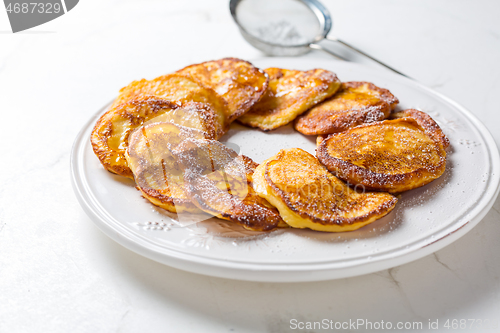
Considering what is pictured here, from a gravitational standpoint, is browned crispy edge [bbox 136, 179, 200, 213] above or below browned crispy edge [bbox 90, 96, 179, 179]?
below

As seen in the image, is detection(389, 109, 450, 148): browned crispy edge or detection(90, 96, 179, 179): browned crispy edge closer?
detection(90, 96, 179, 179): browned crispy edge

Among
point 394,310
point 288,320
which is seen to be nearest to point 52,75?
point 288,320

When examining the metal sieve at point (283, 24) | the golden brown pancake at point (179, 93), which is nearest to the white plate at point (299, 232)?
the golden brown pancake at point (179, 93)

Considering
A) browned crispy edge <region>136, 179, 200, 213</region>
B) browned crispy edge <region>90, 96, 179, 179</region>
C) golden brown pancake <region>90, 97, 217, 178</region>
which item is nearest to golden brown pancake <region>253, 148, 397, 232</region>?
browned crispy edge <region>136, 179, 200, 213</region>

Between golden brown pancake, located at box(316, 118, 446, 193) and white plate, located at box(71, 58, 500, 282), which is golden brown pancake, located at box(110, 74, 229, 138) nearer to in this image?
white plate, located at box(71, 58, 500, 282)

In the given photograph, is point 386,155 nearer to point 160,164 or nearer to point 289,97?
point 289,97

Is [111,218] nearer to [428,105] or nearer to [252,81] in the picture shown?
[252,81]

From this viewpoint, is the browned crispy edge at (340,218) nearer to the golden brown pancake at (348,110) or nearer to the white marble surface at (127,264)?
the white marble surface at (127,264)

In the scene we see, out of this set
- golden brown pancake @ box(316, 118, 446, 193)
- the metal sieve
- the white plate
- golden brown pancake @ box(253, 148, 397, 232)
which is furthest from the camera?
the metal sieve
